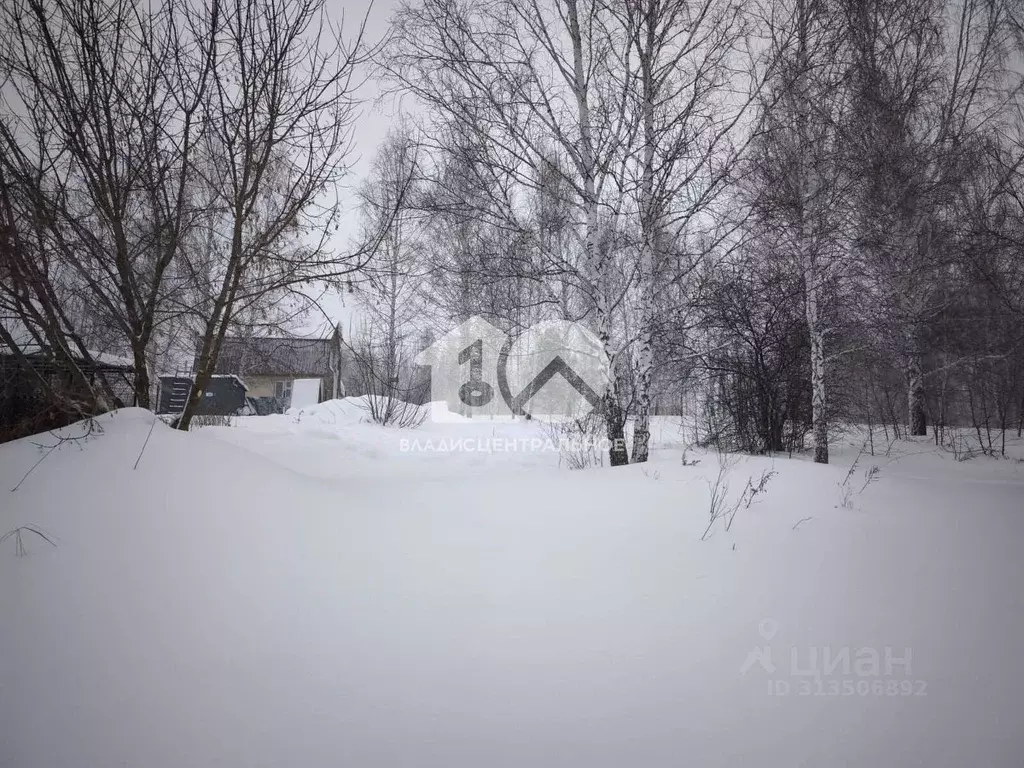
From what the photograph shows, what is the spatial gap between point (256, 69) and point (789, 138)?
6899 mm

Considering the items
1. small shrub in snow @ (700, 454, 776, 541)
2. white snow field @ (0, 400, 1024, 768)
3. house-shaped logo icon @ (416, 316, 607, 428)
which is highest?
house-shaped logo icon @ (416, 316, 607, 428)

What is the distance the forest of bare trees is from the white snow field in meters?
1.20

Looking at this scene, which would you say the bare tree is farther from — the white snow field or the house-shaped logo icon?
the house-shaped logo icon

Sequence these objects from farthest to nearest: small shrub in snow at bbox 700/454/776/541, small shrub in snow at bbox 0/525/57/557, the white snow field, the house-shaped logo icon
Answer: the house-shaped logo icon, small shrub in snow at bbox 700/454/776/541, small shrub in snow at bbox 0/525/57/557, the white snow field

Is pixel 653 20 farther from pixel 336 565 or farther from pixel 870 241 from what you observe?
pixel 336 565

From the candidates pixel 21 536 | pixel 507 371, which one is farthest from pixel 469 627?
pixel 507 371

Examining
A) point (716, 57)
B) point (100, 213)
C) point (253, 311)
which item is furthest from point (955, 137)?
point (100, 213)

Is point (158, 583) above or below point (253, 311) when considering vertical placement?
below

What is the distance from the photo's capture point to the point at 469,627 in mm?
1895

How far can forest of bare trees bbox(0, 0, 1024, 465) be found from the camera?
9.70 feet

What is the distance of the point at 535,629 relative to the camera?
190 cm

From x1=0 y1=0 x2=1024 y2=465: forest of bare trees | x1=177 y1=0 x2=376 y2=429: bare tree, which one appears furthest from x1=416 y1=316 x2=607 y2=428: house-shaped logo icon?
x1=177 y1=0 x2=376 y2=429: bare tree

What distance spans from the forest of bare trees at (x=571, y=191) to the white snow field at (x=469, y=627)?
120 cm

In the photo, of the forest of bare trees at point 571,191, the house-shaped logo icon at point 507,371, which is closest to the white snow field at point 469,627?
the forest of bare trees at point 571,191
